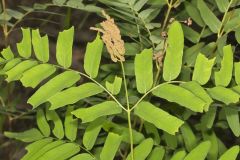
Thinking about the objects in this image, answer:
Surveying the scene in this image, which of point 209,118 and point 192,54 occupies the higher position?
point 192,54

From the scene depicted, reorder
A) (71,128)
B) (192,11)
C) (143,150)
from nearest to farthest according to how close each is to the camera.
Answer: (143,150), (71,128), (192,11)

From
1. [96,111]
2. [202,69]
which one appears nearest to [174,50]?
[202,69]

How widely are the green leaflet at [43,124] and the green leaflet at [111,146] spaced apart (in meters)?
0.24

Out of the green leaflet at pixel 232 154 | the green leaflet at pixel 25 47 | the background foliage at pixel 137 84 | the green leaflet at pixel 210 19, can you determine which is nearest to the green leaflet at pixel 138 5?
the background foliage at pixel 137 84

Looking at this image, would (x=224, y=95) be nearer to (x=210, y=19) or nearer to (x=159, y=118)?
(x=159, y=118)

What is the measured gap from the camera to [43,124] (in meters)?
1.03

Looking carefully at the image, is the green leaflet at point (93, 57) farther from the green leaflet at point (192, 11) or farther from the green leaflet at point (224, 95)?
the green leaflet at point (192, 11)

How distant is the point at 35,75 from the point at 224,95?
31 centimetres

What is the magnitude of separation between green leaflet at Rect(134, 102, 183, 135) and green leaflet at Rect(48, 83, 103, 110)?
8cm

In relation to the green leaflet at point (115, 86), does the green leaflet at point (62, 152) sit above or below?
below

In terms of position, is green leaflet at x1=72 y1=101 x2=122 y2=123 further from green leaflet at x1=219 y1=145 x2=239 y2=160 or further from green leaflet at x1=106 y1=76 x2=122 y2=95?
green leaflet at x1=219 y1=145 x2=239 y2=160

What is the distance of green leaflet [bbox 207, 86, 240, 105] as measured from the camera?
73 cm

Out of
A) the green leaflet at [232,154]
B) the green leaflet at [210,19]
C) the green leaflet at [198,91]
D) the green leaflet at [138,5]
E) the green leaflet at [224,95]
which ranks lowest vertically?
the green leaflet at [232,154]

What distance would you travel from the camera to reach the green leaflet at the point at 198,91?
0.71 metres
